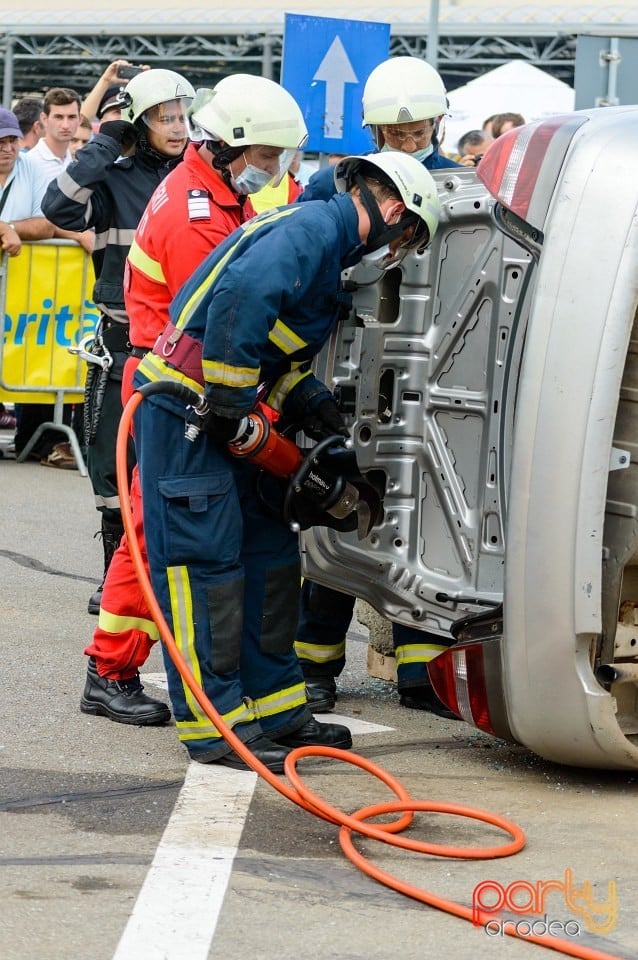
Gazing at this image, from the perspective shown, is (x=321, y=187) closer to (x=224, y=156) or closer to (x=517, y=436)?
(x=224, y=156)

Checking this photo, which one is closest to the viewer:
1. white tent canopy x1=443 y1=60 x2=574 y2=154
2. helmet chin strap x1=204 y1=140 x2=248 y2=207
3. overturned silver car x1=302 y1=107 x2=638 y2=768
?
overturned silver car x1=302 y1=107 x2=638 y2=768

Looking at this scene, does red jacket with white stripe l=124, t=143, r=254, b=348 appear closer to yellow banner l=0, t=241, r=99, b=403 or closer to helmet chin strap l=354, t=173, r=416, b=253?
helmet chin strap l=354, t=173, r=416, b=253

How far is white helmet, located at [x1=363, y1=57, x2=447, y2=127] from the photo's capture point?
17.4 ft

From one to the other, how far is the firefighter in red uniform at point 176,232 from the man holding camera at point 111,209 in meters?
1.02

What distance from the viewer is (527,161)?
3939 mm

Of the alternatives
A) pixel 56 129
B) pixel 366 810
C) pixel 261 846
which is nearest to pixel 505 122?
pixel 56 129

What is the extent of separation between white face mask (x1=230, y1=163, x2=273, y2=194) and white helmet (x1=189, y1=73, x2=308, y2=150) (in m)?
0.09

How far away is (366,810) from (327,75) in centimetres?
625

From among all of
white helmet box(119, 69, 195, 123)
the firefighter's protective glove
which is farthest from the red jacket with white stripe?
white helmet box(119, 69, 195, 123)

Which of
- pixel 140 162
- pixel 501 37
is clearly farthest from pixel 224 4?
pixel 140 162

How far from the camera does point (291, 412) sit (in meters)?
4.54

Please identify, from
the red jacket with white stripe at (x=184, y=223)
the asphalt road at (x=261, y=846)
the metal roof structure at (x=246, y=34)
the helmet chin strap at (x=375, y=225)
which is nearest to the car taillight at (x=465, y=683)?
the asphalt road at (x=261, y=846)

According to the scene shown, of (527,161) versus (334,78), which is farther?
(334,78)

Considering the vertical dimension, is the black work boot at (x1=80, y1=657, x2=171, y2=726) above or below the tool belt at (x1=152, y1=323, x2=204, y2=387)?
below
